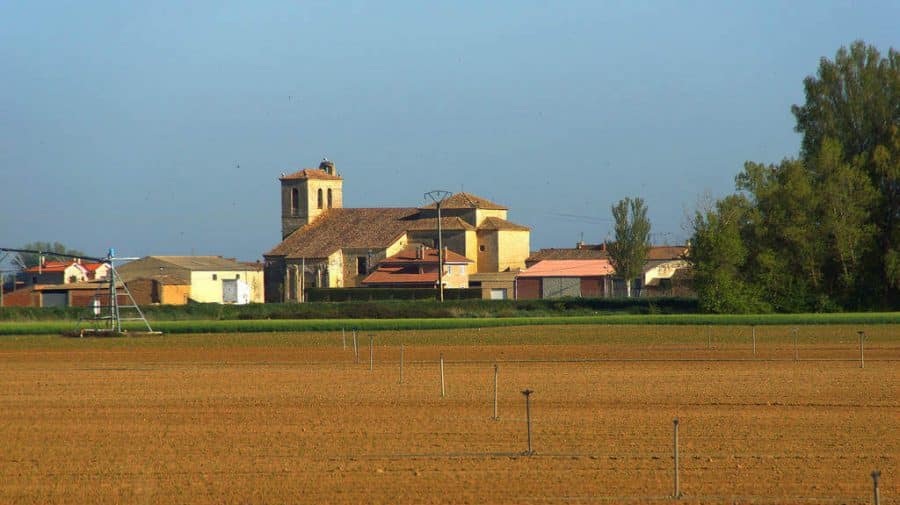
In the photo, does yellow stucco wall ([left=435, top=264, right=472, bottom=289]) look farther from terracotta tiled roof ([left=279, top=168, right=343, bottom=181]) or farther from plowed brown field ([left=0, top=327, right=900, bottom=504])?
plowed brown field ([left=0, top=327, right=900, bottom=504])

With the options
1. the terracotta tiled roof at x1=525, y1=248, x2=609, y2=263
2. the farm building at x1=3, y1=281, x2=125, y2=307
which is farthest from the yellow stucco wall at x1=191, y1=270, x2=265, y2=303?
the terracotta tiled roof at x1=525, y1=248, x2=609, y2=263

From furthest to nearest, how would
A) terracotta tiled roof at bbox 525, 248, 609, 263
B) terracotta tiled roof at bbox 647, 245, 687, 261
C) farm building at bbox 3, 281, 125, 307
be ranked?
terracotta tiled roof at bbox 647, 245, 687, 261, terracotta tiled roof at bbox 525, 248, 609, 263, farm building at bbox 3, 281, 125, 307

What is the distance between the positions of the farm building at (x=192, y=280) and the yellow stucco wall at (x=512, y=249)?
67.1ft

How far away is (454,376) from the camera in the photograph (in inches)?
1362

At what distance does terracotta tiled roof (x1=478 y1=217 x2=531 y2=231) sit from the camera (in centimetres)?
10831

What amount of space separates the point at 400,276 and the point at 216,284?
15.3m

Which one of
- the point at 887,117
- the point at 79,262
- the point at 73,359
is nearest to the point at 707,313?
the point at 887,117

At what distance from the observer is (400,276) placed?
9988cm

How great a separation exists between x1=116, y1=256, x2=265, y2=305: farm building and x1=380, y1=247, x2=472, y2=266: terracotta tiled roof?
459 inches

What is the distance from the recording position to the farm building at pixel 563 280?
9800 cm

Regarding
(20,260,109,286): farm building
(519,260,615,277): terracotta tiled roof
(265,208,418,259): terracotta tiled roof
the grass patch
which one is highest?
(265,208,418,259): terracotta tiled roof

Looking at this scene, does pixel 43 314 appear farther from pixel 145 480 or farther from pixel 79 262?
pixel 145 480

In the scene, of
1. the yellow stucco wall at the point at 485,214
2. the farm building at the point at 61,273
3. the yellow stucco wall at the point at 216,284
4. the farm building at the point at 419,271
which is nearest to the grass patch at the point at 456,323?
the farm building at the point at 419,271

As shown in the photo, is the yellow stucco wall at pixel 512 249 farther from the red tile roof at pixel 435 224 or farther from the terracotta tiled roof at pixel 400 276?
the terracotta tiled roof at pixel 400 276
